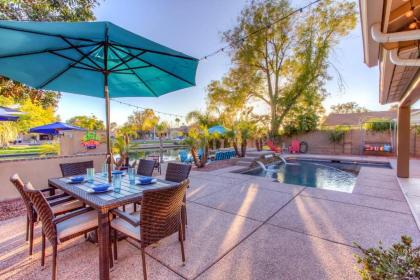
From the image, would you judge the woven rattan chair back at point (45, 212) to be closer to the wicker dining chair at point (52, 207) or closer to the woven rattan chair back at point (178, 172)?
the wicker dining chair at point (52, 207)

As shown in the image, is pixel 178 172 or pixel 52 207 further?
pixel 178 172

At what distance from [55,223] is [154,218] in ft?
3.20

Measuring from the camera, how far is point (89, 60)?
2.88 metres

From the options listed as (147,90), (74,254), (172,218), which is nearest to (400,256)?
(172,218)

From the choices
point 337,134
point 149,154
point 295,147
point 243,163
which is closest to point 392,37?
point 243,163

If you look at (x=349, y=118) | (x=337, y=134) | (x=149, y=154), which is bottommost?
(x=149, y=154)

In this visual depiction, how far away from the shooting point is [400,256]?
113cm

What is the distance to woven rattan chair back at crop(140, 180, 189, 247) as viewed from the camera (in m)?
1.88

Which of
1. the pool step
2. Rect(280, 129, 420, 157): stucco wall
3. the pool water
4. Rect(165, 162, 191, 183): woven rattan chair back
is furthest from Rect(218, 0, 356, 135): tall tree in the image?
Rect(165, 162, 191, 183): woven rattan chair back

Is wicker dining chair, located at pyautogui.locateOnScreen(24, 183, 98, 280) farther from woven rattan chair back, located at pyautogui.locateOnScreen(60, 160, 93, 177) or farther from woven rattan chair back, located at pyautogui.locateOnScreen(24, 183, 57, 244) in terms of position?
woven rattan chair back, located at pyautogui.locateOnScreen(60, 160, 93, 177)

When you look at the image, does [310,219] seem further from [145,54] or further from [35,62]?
[35,62]

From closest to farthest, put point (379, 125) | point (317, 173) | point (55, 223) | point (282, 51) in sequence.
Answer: point (55, 223)
point (317, 173)
point (379, 125)
point (282, 51)

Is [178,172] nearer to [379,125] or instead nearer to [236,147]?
[236,147]

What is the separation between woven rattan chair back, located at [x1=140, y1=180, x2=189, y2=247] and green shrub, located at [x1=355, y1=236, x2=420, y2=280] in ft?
5.16
